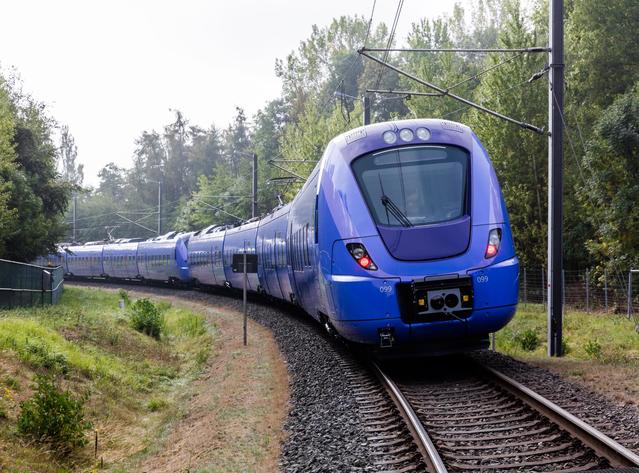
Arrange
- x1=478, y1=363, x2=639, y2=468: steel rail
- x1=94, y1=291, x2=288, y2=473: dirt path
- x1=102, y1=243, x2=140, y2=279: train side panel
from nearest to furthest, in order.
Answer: x1=478, y1=363, x2=639, y2=468: steel rail < x1=94, y1=291, x2=288, y2=473: dirt path < x1=102, y1=243, x2=140, y2=279: train side panel

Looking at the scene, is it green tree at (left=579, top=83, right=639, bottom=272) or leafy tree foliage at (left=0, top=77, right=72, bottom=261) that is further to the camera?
leafy tree foliage at (left=0, top=77, right=72, bottom=261)

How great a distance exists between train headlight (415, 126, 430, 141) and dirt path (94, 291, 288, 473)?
409cm

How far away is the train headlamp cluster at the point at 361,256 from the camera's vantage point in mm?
9875

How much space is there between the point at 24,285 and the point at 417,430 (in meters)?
18.5

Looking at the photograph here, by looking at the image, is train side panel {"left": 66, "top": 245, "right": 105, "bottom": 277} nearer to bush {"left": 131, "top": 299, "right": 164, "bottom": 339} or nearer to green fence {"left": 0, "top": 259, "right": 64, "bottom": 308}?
green fence {"left": 0, "top": 259, "right": 64, "bottom": 308}

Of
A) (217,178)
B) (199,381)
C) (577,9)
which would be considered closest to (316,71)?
(217,178)

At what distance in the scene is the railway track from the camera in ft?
19.7

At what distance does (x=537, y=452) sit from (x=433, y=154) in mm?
5242

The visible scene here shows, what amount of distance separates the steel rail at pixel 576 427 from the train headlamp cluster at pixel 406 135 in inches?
139

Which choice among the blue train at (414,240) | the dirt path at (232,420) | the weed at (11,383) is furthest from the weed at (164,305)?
the blue train at (414,240)

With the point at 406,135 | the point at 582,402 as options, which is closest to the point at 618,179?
the point at 406,135

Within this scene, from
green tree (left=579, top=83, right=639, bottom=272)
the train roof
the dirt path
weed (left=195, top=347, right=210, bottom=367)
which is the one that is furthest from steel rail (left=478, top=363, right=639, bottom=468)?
green tree (left=579, top=83, right=639, bottom=272)

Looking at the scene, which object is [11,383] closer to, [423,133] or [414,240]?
[414,240]

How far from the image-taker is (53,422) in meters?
9.57
